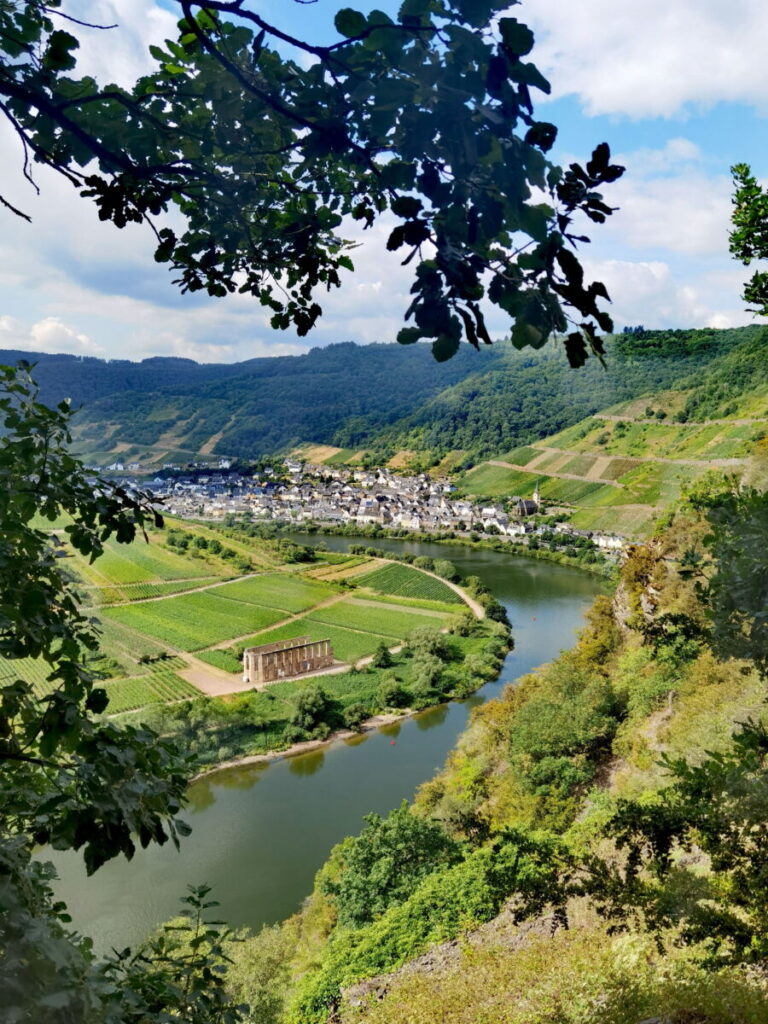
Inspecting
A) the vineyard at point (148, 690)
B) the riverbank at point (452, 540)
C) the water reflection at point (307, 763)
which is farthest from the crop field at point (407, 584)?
the water reflection at point (307, 763)

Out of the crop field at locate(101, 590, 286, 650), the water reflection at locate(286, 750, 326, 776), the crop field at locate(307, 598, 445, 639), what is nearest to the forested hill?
the crop field at locate(307, 598, 445, 639)

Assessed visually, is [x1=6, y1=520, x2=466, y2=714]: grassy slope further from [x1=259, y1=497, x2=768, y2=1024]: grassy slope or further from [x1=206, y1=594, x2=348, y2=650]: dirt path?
[x1=259, y1=497, x2=768, y2=1024]: grassy slope

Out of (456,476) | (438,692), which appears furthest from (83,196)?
(456,476)

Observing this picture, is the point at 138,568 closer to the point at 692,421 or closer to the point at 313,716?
the point at 313,716

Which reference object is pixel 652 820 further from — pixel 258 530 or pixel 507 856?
pixel 258 530

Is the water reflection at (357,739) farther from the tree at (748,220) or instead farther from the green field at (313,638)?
the tree at (748,220)

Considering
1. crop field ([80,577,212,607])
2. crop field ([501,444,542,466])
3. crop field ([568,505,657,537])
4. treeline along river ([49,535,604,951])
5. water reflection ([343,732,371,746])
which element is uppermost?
crop field ([501,444,542,466])

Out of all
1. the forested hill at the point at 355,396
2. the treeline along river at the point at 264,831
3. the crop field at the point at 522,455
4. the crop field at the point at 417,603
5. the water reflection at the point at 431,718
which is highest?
the forested hill at the point at 355,396
